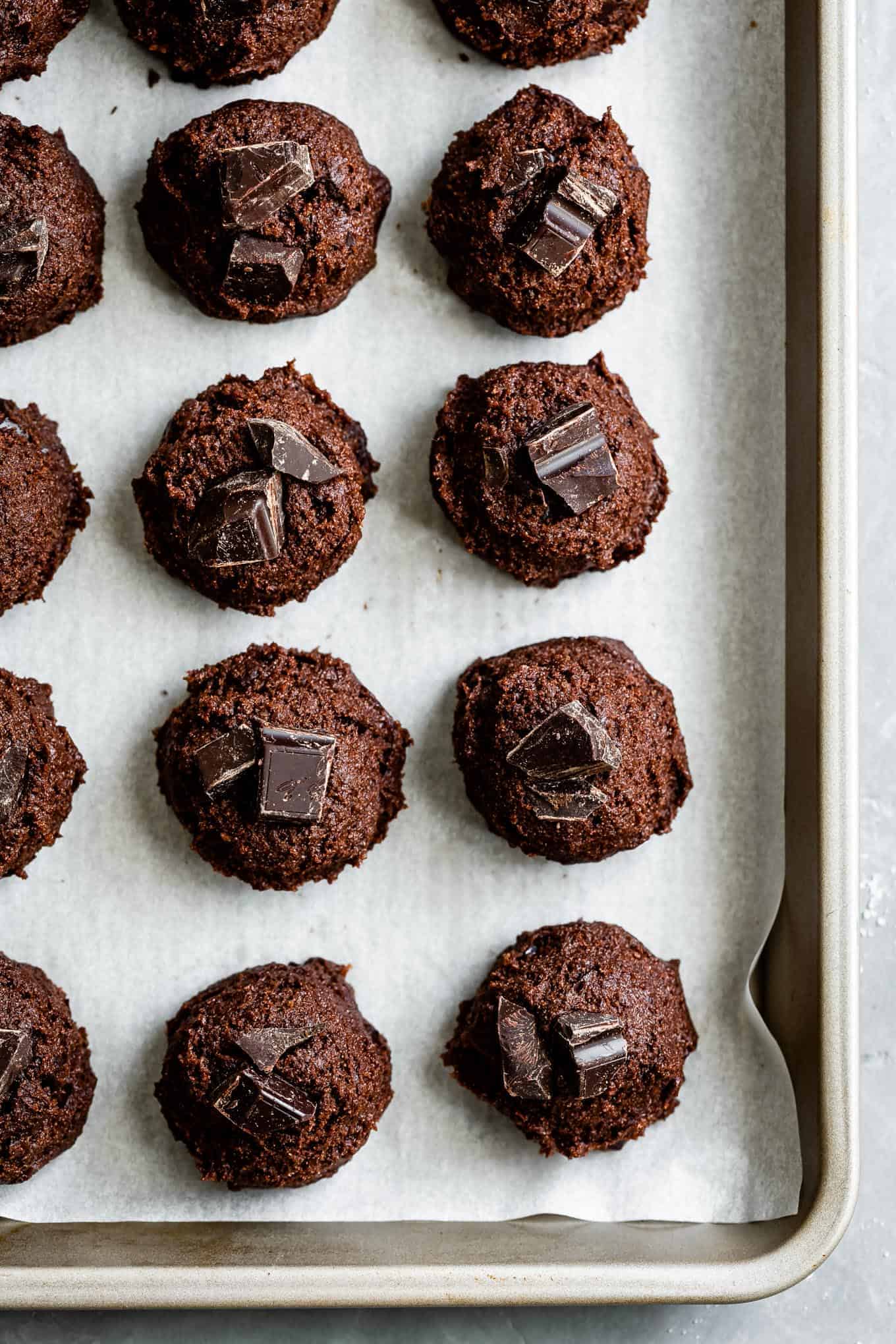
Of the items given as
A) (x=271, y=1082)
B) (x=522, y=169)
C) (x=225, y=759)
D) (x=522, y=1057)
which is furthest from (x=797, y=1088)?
(x=522, y=169)

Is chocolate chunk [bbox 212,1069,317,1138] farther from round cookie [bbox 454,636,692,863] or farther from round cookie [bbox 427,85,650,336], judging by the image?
round cookie [bbox 427,85,650,336]

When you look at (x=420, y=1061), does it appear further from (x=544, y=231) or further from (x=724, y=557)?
(x=544, y=231)

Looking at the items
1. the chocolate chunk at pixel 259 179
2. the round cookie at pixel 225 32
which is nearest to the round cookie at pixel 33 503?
the chocolate chunk at pixel 259 179

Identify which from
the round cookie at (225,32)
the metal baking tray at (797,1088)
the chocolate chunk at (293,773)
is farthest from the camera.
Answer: the round cookie at (225,32)

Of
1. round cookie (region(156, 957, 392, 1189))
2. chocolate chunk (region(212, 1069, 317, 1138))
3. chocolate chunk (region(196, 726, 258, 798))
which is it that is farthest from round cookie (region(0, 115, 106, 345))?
chocolate chunk (region(212, 1069, 317, 1138))

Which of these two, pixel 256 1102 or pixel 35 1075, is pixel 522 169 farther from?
pixel 35 1075

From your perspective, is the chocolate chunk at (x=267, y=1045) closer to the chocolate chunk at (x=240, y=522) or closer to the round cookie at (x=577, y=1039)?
the round cookie at (x=577, y=1039)

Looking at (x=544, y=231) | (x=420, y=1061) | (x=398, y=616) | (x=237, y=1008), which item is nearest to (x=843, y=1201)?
(x=420, y=1061)
